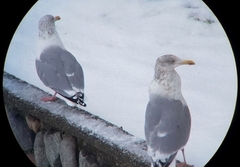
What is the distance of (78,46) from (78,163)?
0.51 metres

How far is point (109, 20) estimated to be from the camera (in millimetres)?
1889

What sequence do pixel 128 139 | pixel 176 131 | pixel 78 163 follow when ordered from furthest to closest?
pixel 78 163 → pixel 128 139 → pixel 176 131

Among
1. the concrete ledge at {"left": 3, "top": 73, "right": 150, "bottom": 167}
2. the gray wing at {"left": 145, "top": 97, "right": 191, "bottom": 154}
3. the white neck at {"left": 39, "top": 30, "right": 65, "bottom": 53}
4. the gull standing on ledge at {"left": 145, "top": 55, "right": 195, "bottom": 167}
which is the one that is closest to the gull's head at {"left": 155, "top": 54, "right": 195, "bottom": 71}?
the gull standing on ledge at {"left": 145, "top": 55, "right": 195, "bottom": 167}

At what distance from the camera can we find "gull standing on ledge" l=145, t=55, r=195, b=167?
1754mm

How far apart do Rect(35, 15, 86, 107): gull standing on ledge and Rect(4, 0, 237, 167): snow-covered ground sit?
0.09 ft

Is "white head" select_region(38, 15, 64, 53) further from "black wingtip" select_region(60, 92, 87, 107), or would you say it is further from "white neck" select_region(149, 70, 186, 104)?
"white neck" select_region(149, 70, 186, 104)

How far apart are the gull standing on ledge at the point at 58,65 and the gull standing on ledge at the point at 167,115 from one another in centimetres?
34

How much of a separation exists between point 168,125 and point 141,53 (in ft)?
1.02

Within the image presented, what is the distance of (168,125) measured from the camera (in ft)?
5.77

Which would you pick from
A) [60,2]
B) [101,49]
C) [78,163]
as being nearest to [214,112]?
[101,49]

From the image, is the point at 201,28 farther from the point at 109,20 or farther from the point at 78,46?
the point at 78,46

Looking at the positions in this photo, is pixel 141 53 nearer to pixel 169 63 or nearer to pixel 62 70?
pixel 169 63

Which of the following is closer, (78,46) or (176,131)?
(176,131)

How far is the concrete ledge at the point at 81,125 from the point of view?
6.11 ft
